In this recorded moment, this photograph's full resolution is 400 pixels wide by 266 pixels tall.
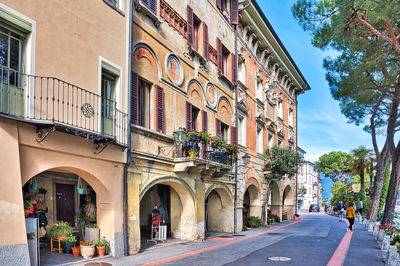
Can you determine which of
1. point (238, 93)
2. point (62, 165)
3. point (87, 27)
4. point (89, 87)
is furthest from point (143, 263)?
point (238, 93)

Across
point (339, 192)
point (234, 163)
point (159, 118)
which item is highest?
point (159, 118)

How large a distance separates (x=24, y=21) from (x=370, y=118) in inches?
901

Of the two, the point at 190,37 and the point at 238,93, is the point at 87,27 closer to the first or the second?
the point at 190,37

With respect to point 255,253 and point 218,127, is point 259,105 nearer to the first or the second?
point 218,127

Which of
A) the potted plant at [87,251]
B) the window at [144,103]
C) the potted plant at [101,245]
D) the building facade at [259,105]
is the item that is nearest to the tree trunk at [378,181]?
the building facade at [259,105]

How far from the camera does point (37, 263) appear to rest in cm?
855

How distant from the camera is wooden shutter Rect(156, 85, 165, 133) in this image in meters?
13.4

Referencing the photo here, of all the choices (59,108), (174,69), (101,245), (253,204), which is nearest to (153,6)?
(174,69)

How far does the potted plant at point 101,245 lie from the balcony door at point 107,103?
10.0ft

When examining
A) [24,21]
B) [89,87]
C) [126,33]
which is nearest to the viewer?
[24,21]

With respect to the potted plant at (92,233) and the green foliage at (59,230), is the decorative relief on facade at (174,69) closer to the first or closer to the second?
the potted plant at (92,233)

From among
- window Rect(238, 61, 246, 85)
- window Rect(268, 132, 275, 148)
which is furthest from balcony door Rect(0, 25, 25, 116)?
window Rect(268, 132, 275, 148)

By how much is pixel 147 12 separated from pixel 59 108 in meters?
5.66

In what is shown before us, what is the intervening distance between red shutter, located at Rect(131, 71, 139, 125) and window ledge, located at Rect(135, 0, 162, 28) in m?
2.28
